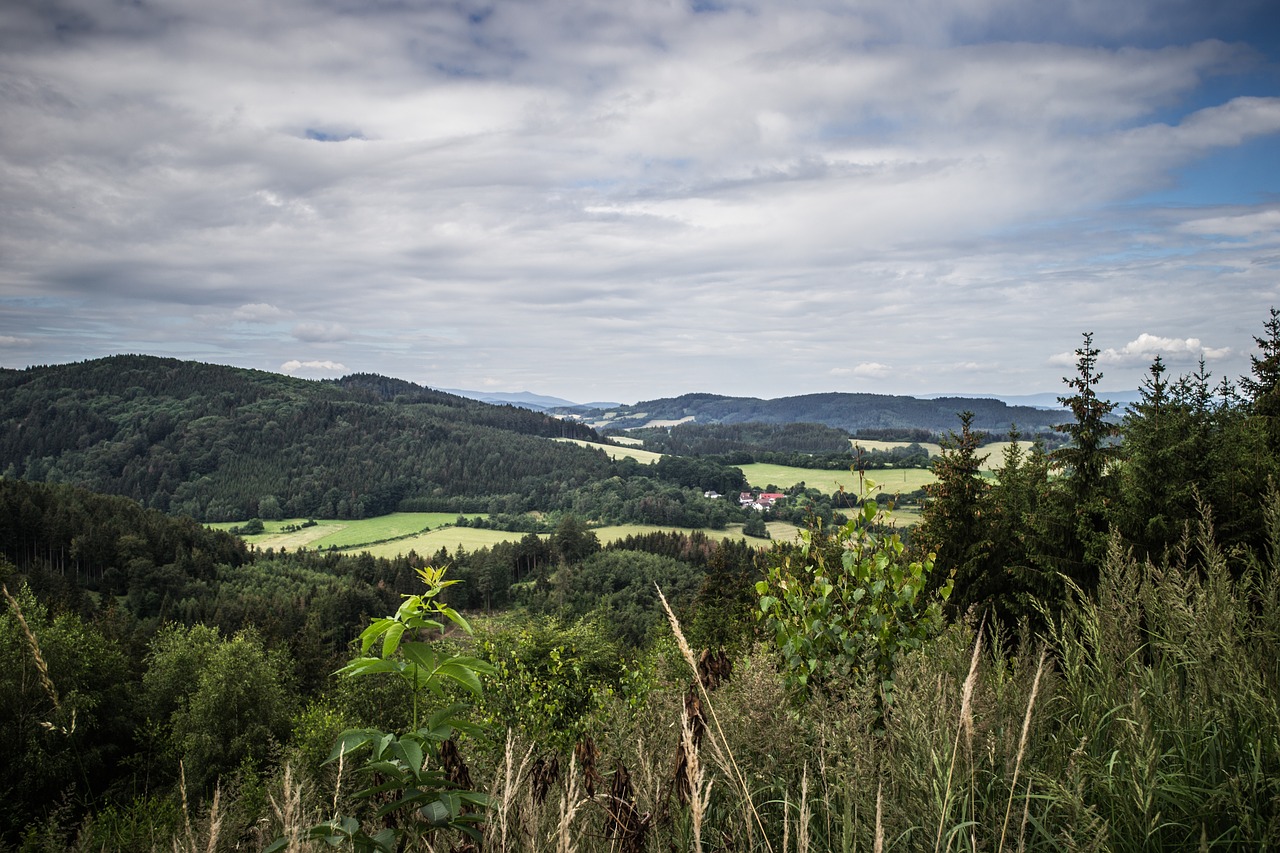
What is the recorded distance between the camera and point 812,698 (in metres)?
3.62

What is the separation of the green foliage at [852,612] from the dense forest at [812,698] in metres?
0.03

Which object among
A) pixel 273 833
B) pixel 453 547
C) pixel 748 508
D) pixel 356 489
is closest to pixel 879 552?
pixel 273 833

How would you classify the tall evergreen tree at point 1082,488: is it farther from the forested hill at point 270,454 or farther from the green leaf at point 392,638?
the forested hill at point 270,454

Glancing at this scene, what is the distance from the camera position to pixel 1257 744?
6.50 ft

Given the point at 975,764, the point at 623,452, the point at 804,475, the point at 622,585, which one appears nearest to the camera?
the point at 975,764

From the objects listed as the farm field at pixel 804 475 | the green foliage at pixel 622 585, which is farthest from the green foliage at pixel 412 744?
the farm field at pixel 804 475

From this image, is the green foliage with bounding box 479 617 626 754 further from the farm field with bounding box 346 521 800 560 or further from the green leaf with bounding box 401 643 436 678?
the farm field with bounding box 346 521 800 560

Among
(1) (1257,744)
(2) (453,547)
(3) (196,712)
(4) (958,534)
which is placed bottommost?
(2) (453,547)

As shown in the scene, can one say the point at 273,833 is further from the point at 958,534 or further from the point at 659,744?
the point at 958,534

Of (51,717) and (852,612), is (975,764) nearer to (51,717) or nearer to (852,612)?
(852,612)

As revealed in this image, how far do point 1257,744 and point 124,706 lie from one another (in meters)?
40.7

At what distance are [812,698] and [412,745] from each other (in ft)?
7.94

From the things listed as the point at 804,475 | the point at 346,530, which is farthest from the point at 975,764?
the point at 346,530

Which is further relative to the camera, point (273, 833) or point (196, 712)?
point (196, 712)
